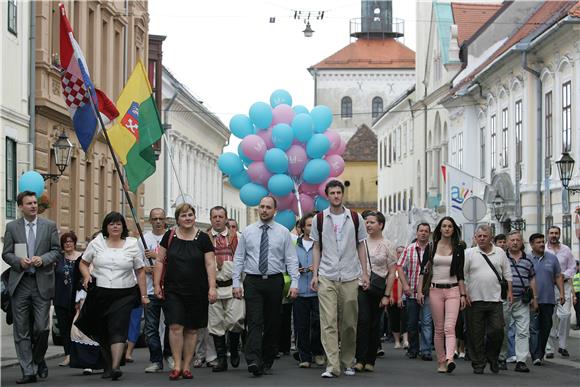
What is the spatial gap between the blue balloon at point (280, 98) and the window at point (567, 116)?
25.0 feet

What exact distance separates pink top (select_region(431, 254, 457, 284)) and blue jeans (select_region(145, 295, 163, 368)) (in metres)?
3.08

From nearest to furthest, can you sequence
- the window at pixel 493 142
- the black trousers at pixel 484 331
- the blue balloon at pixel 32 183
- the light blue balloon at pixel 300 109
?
the black trousers at pixel 484 331 < the blue balloon at pixel 32 183 < the light blue balloon at pixel 300 109 < the window at pixel 493 142

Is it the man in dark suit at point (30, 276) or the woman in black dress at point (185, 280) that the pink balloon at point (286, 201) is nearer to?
the woman in black dress at point (185, 280)

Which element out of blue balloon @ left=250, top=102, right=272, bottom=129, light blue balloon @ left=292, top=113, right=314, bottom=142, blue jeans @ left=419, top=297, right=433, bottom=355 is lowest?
blue jeans @ left=419, top=297, right=433, bottom=355

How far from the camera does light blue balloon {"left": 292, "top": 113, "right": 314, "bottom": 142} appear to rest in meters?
28.8

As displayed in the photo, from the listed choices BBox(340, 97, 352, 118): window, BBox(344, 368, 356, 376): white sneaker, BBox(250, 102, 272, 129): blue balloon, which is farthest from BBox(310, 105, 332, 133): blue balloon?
BBox(340, 97, 352, 118): window

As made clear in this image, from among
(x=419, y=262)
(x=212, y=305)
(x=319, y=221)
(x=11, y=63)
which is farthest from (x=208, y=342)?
(x=11, y=63)

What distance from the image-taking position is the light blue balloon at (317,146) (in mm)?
28812

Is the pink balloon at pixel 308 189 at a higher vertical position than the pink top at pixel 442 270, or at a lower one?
higher

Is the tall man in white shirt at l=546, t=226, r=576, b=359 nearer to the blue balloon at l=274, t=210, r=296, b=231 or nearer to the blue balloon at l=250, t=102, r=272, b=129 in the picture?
the blue balloon at l=274, t=210, r=296, b=231

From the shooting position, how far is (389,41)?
13300 cm

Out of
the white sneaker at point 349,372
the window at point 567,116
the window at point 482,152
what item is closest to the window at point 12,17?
the white sneaker at point 349,372

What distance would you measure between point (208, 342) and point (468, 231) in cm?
2263

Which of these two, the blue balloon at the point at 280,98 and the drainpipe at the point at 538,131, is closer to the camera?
the blue balloon at the point at 280,98
